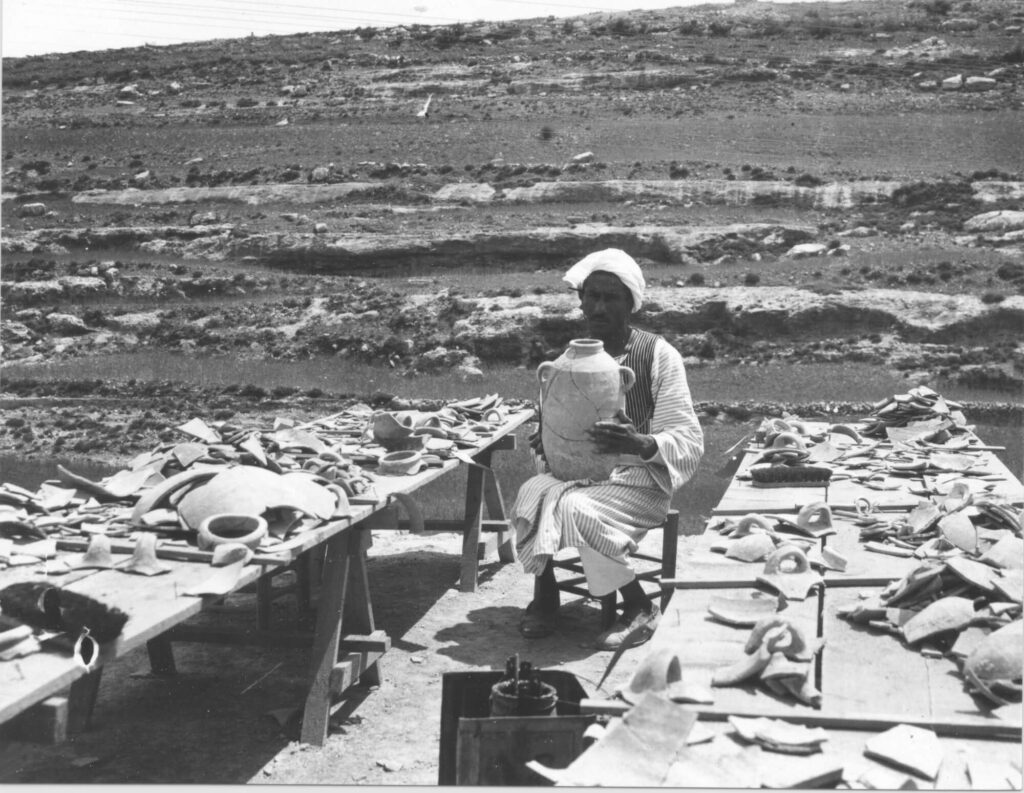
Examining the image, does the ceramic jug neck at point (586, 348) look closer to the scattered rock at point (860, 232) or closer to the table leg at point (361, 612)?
the table leg at point (361, 612)

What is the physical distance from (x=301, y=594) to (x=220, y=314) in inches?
584

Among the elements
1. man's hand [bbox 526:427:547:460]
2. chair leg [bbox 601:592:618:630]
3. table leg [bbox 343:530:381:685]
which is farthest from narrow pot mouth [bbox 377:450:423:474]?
chair leg [bbox 601:592:618:630]

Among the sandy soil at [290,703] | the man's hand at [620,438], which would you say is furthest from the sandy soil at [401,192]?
the man's hand at [620,438]

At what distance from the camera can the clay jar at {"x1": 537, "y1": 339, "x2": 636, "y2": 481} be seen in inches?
220

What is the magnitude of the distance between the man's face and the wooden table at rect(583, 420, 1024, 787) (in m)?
1.62

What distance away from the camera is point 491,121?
111 ft

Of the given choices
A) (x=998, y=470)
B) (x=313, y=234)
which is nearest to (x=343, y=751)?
(x=998, y=470)

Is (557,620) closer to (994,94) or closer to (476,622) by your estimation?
(476,622)

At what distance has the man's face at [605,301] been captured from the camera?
593cm

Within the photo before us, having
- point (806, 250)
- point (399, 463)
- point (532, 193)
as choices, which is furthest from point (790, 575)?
point (532, 193)

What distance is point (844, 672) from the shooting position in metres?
3.27

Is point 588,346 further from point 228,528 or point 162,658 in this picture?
point 162,658

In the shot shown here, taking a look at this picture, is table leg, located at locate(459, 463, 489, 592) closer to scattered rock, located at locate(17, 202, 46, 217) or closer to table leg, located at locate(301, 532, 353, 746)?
table leg, located at locate(301, 532, 353, 746)

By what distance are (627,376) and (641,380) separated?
33 centimetres
